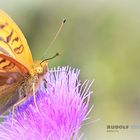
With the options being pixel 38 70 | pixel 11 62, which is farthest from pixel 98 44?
pixel 11 62

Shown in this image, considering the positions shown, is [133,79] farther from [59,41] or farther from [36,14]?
[36,14]

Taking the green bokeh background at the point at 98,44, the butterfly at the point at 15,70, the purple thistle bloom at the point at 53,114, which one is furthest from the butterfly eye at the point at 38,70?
the green bokeh background at the point at 98,44

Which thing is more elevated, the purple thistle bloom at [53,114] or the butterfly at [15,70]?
the butterfly at [15,70]

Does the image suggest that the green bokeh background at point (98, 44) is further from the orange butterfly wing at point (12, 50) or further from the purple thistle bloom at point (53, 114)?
the orange butterfly wing at point (12, 50)

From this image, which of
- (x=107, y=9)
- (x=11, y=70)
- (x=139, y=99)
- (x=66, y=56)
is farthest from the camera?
(x=107, y=9)

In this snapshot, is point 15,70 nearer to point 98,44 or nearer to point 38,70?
point 38,70

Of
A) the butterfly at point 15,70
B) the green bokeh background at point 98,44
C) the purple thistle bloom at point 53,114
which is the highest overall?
the green bokeh background at point 98,44

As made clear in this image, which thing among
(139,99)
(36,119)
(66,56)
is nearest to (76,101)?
(36,119)
